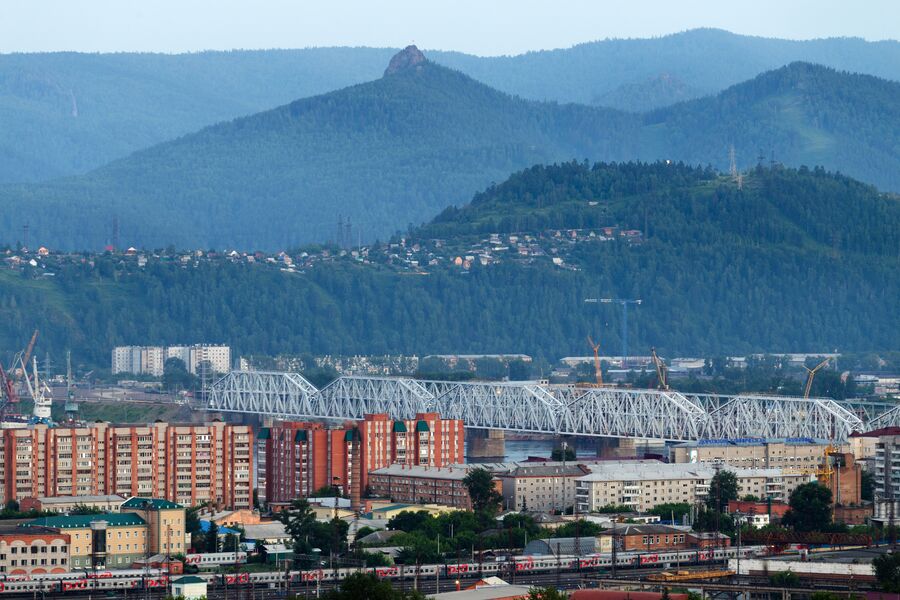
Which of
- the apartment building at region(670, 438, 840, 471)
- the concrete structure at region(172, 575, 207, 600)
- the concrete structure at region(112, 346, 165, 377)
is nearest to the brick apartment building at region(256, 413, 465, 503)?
the apartment building at region(670, 438, 840, 471)

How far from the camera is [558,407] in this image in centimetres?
12225

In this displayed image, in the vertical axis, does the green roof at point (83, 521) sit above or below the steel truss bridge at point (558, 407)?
below

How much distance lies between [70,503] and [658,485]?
697 inches

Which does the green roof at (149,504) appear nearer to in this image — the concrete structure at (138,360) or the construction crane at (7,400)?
the construction crane at (7,400)

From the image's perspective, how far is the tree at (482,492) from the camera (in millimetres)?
75062

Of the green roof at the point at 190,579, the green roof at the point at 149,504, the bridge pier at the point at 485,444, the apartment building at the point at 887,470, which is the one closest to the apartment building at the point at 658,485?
the apartment building at the point at 887,470

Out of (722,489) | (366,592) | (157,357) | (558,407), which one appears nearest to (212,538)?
(722,489)

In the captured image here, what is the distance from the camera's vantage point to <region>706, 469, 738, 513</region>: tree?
7431cm

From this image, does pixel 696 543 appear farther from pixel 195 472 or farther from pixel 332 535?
pixel 195 472

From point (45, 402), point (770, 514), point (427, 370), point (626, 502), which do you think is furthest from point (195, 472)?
point (427, 370)

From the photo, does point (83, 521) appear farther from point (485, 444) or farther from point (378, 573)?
point (485, 444)

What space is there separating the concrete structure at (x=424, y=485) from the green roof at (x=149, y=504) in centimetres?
1100

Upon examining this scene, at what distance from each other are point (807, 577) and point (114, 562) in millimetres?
17939

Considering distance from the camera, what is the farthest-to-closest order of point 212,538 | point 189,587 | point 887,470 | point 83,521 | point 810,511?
point 887,470
point 810,511
point 212,538
point 83,521
point 189,587
